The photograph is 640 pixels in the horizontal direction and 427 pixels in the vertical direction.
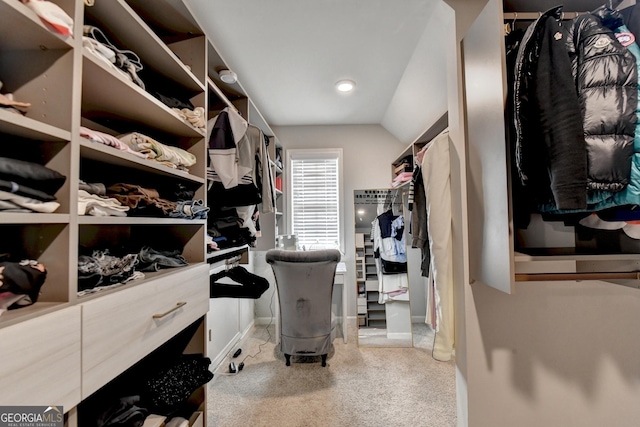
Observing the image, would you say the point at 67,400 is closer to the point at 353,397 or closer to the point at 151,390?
the point at 151,390

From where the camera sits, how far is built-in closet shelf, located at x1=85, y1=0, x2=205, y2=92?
0.90 meters

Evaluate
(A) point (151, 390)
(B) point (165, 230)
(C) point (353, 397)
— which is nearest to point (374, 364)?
(C) point (353, 397)

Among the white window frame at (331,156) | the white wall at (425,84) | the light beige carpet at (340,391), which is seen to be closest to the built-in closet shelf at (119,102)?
the white wall at (425,84)

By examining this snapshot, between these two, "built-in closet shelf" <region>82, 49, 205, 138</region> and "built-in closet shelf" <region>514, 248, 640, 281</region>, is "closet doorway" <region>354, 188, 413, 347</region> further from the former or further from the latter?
"built-in closet shelf" <region>82, 49, 205, 138</region>

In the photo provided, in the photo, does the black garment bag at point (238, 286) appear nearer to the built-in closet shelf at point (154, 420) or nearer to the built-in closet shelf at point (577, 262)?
the built-in closet shelf at point (154, 420)

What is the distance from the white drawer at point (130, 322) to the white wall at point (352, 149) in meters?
2.38

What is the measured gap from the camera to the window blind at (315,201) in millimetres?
3359

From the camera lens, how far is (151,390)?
1064 millimetres

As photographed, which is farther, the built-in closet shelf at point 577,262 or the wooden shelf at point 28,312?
the built-in closet shelf at point 577,262

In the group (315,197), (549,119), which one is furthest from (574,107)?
(315,197)

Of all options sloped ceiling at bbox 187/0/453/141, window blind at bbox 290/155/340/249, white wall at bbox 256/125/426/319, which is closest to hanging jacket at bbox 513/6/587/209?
sloped ceiling at bbox 187/0/453/141

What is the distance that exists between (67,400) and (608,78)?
1750 millimetres

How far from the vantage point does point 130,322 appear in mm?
813

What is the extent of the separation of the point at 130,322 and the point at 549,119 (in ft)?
4.87
